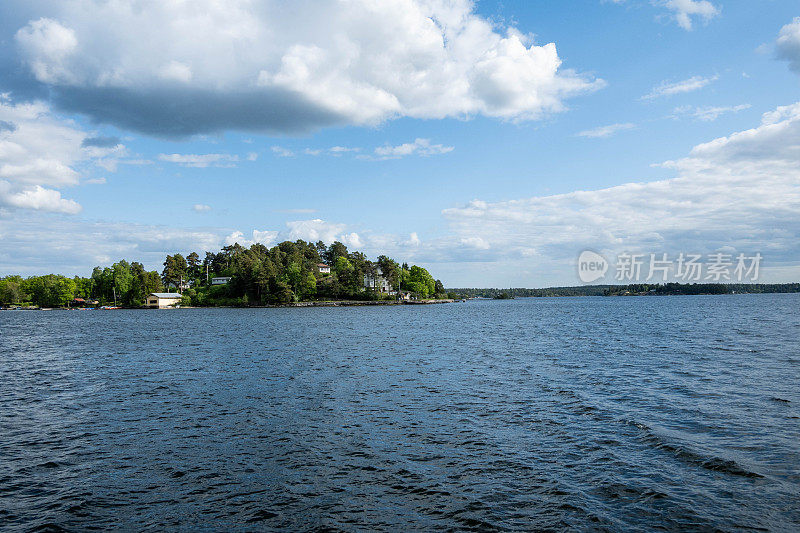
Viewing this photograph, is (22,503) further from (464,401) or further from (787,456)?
(787,456)

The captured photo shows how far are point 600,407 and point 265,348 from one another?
115 feet

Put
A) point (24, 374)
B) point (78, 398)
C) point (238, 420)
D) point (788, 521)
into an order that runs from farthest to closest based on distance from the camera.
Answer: point (24, 374) < point (78, 398) < point (238, 420) < point (788, 521)

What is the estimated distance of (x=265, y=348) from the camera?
4738 centimetres

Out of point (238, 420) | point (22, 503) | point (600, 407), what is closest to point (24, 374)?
point (238, 420)

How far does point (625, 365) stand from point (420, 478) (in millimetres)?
26871

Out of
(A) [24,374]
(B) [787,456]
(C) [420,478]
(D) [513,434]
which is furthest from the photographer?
(A) [24,374]

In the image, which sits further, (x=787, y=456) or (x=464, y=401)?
(x=464, y=401)

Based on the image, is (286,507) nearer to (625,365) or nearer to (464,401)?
(464,401)

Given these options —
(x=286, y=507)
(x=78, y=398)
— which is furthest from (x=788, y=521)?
(x=78, y=398)

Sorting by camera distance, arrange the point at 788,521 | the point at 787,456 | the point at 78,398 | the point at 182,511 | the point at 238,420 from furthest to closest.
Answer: the point at 78,398 < the point at 238,420 < the point at 787,456 < the point at 182,511 < the point at 788,521

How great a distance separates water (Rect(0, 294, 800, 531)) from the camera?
11359 millimetres

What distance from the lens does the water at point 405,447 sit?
11359 millimetres

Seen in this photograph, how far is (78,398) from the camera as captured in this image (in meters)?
25.1

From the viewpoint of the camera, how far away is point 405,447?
1606 cm
